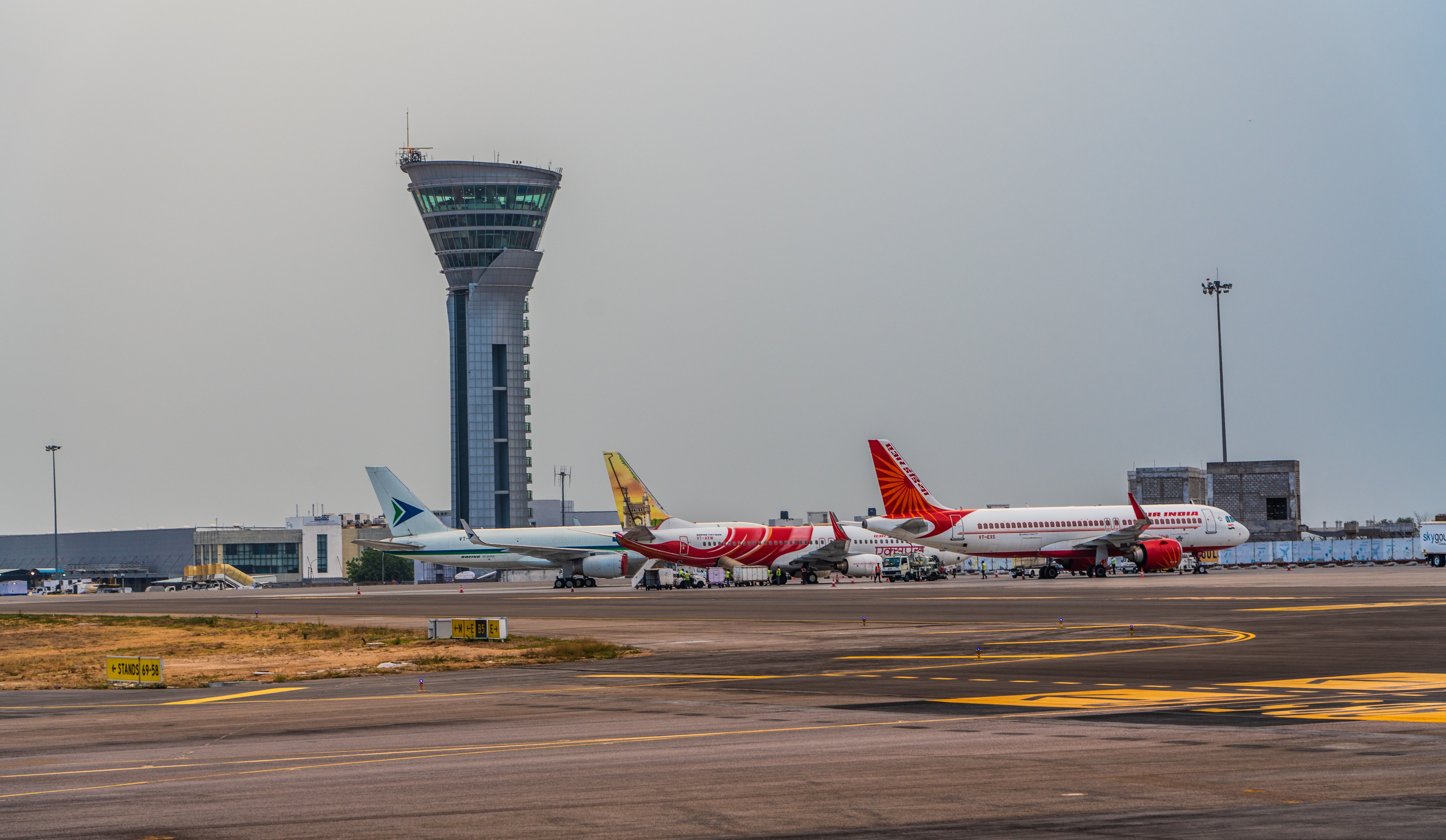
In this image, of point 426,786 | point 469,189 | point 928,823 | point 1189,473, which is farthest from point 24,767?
point 469,189

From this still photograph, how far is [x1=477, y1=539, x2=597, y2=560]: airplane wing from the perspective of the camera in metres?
102

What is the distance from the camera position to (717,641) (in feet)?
126

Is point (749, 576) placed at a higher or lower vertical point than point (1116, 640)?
lower

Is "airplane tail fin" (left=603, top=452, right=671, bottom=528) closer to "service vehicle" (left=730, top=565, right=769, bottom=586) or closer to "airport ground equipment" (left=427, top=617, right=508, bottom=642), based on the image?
"service vehicle" (left=730, top=565, right=769, bottom=586)

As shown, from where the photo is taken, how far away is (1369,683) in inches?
907

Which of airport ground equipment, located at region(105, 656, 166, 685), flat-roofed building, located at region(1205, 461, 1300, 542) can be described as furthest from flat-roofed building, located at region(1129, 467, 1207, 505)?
Result: airport ground equipment, located at region(105, 656, 166, 685)

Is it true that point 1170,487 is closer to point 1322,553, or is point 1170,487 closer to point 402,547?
point 1322,553

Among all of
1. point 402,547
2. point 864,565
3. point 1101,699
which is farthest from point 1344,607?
point 402,547

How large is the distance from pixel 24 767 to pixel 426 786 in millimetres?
6232

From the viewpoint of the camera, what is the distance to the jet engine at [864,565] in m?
95.6

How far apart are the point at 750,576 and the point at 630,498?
35.7 feet

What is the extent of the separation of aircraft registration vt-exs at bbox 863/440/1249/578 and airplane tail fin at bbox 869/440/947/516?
1.4 inches

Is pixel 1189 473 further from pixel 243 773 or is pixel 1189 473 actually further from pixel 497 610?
pixel 243 773

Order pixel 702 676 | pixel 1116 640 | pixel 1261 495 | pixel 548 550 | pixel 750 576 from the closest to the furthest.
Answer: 1. pixel 702 676
2. pixel 1116 640
3. pixel 750 576
4. pixel 548 550
5. pixel 1261 495
